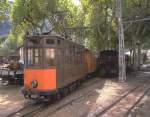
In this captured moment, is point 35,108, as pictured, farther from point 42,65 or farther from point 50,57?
point 50,57

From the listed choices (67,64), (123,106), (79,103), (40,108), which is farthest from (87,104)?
(67,64)

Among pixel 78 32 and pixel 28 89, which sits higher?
pixel 78 32

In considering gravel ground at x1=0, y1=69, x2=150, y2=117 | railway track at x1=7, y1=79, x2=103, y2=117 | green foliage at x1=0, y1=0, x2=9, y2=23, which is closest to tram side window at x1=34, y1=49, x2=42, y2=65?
railway track at x1=7, y1=79, x2=103, y2=117

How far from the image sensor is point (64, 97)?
62.7 ft

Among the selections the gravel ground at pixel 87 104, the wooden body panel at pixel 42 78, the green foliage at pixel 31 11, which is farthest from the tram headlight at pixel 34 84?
the green foliage at pixel 31 11

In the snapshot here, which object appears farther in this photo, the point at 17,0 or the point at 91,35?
the point at 91,35

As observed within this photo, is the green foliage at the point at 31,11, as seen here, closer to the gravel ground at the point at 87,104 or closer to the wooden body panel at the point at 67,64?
the wooden body panel at the point at 67,64

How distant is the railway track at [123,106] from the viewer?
1476 cm

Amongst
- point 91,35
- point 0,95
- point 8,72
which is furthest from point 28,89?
point 91,35

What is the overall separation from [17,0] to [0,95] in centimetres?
1806

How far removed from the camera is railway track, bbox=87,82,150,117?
14758 millimetres

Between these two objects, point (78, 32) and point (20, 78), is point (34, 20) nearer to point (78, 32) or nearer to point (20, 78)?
point (78, 32)

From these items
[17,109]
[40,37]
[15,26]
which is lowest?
[17,109]

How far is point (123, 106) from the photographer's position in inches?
652
